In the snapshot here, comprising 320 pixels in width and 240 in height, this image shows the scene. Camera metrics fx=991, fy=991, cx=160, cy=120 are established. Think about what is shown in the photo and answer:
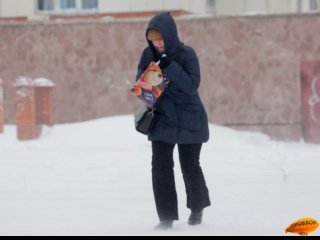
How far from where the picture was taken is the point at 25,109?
15.8 m

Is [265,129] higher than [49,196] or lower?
lower

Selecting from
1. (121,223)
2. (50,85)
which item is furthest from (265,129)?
(121,223)

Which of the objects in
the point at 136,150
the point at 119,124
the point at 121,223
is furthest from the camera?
the point at 119,124

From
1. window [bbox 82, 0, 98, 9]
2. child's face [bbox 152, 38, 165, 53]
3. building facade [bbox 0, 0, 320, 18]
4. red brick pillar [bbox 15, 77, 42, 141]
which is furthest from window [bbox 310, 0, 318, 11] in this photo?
child's face [bbox 152, 38, 165, 53]

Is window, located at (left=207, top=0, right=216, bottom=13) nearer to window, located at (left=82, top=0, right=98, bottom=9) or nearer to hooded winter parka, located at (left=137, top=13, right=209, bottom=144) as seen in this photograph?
window, located at (left=82, top=0, right=98, bottom=9)

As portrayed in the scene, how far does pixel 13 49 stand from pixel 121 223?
10999mm

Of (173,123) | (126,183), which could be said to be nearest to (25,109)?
(126,183)

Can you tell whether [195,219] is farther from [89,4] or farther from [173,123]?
[89,4]

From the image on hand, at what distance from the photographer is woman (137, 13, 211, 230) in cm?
691

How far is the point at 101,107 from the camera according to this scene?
57.7ft

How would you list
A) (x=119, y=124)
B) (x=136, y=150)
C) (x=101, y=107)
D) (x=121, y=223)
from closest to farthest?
(x=121, y=223) < (x=136, y=150) < (x=119, y=124) < (x=101, y=107)

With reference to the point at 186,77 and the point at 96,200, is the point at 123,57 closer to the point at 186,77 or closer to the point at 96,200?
the point at 96,200

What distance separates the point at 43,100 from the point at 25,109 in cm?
62

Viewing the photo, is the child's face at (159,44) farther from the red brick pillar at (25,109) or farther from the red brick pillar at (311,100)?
the red brick pillar at (311,100)
